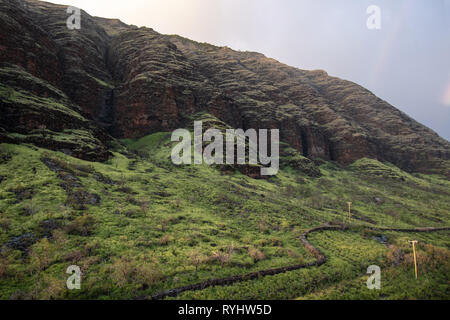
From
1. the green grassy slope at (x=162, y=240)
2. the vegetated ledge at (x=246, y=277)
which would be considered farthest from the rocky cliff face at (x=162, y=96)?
the vegetated ledge at (x=246, y=277)

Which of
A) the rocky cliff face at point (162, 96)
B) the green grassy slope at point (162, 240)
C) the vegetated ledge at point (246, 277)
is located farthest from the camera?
the rocky cliff face at point (162, 96)

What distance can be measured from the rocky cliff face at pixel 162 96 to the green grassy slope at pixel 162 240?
1362 centimetres

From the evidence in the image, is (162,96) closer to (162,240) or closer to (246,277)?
(162,240)

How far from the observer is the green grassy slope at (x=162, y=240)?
13.2 m

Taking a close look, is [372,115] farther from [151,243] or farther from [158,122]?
[151,243]

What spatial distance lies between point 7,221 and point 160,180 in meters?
20.7

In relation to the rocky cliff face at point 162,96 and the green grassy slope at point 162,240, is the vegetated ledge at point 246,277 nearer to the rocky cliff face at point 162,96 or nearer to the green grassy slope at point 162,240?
the green grassy slope at point 162,240

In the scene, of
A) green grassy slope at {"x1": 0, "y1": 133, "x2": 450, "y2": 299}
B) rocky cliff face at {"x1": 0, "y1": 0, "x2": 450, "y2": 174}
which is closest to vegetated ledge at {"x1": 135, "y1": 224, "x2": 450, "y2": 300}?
green grassy slope at {"x1": 0, "y1": 133, "x2": 450, "y2": 299}

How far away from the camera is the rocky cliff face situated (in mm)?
45000

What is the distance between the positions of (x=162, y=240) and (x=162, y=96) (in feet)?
195

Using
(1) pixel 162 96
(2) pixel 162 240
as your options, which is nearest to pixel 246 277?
(2) pixel 162 240

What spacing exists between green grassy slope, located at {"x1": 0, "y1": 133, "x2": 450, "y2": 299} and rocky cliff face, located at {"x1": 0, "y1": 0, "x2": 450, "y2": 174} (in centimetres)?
1362

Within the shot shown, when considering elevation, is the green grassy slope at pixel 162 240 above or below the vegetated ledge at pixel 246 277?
above
